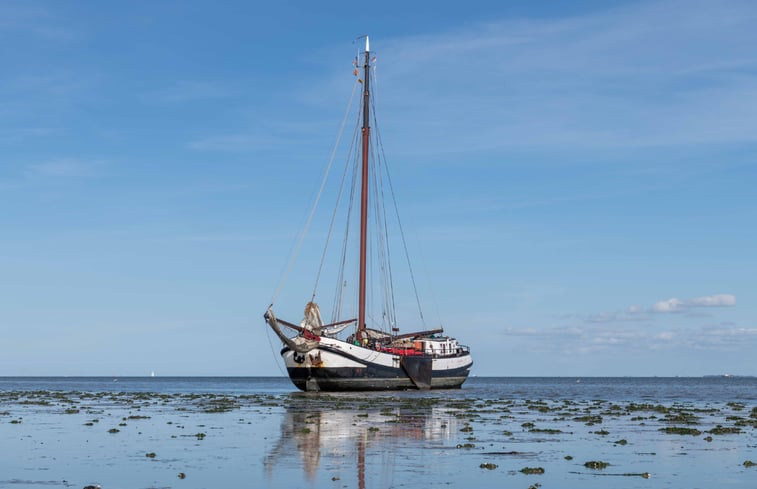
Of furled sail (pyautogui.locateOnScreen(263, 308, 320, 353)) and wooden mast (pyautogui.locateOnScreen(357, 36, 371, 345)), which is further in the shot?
wooden mast (pyautogui.locateOnScreen(357, 36, 371, 345))

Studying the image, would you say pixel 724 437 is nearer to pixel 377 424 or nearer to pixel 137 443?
pixel 377 424

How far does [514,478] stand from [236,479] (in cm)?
815

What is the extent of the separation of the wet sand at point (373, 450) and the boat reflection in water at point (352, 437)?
61 mm

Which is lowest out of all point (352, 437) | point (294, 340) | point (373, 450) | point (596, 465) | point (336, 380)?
point (596, 465)

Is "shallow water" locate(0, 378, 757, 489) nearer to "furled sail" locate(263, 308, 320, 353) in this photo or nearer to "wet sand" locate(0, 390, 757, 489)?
"wet sand" locate(0, 390, 757, 489)

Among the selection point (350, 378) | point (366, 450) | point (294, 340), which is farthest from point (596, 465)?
point (350, 378)

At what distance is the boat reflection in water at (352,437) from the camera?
29.7 m

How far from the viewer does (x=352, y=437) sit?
39.0 m

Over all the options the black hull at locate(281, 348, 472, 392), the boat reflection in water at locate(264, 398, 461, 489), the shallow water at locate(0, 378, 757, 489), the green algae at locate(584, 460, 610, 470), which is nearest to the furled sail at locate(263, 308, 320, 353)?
the black hull at locate(281, 348, 472, 392)

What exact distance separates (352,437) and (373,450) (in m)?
5.14

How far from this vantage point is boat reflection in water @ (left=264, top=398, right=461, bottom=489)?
2972cm

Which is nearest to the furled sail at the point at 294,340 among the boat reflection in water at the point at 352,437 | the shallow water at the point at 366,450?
the boat reflection in water at the point at 352,437

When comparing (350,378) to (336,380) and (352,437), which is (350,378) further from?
(352,437)

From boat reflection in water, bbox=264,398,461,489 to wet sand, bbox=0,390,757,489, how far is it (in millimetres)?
61
